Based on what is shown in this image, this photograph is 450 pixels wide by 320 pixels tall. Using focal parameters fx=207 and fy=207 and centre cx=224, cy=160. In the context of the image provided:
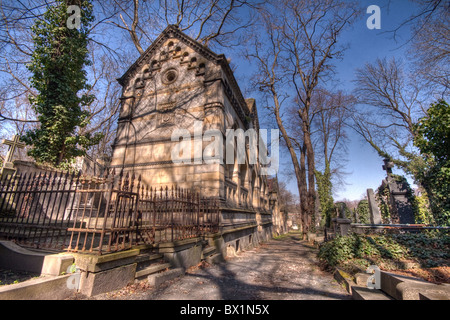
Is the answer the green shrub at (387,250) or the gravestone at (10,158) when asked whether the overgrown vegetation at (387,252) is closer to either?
the green shrub at (387,250)

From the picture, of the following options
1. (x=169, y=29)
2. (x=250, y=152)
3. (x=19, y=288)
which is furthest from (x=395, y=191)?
(x=169, y=29)

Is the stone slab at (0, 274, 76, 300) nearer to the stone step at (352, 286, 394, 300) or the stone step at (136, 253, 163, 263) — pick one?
the stone step at (136, 253, 163, 263)

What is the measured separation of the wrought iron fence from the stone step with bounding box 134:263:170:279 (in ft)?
2.03

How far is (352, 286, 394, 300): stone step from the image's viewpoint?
3.29m

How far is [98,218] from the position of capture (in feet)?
19.8

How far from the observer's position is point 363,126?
77.4ft

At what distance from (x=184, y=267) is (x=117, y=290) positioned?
6.92 feet

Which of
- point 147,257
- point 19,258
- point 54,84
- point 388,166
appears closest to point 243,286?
point 147,257

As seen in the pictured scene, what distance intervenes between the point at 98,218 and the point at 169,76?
31.9 feet

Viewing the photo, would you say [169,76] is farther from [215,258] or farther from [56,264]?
[56,264]

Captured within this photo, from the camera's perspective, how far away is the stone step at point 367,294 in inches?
129

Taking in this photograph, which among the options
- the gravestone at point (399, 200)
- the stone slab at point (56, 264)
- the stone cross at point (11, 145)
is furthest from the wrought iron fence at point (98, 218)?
the gravestone at point (399, 200)

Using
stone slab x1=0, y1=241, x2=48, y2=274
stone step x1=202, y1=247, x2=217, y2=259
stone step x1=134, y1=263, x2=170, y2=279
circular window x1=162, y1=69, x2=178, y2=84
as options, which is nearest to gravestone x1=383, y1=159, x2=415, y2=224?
stone step x1=202, y1=247, x2=217, y2=259
